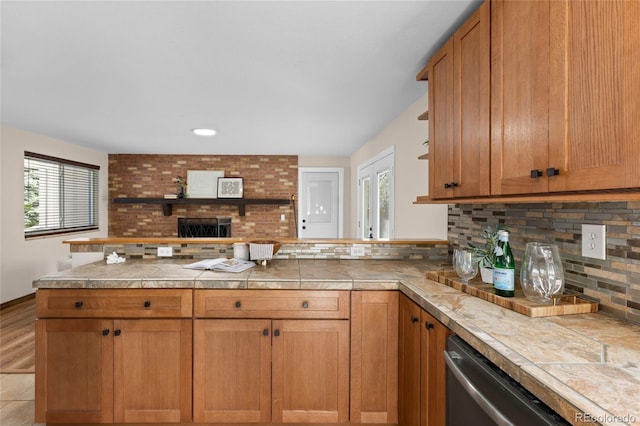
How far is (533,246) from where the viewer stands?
1349mm

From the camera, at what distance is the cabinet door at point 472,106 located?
1513 mm

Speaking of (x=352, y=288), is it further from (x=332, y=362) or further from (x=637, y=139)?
(x=637, y=139)

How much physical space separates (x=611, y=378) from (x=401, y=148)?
292 centimetres

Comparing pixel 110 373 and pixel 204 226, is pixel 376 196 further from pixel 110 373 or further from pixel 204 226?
pixel 110 373

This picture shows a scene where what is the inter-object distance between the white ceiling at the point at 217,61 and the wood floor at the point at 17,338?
2250 mm

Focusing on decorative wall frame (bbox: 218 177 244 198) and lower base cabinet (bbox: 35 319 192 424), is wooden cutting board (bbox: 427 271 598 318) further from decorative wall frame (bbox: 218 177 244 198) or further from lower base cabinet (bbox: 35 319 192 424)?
decorative wall frame (bbox: 218 177 244 198)

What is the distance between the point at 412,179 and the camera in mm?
3213

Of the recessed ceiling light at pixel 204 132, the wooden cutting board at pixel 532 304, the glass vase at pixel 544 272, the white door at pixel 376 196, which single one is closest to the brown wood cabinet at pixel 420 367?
the wooden cutting board at pixel 532 304

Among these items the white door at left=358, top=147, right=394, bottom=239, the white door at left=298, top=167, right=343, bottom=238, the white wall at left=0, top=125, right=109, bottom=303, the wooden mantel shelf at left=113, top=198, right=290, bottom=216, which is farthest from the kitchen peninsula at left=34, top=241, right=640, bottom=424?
the white door at left=298, top=167, right=343, bottom=238

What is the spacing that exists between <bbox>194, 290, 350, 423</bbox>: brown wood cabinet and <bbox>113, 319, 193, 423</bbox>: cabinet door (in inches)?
3.0

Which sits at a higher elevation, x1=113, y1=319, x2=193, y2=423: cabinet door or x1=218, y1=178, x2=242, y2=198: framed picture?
x1=218, y1=178, x2=242, y2=198: framed picture

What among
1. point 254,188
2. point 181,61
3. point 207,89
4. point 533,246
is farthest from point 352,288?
point 254,188

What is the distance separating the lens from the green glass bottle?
1.44 metres

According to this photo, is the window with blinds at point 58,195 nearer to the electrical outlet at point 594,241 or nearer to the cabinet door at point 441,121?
the cabinet door at point 441,121
